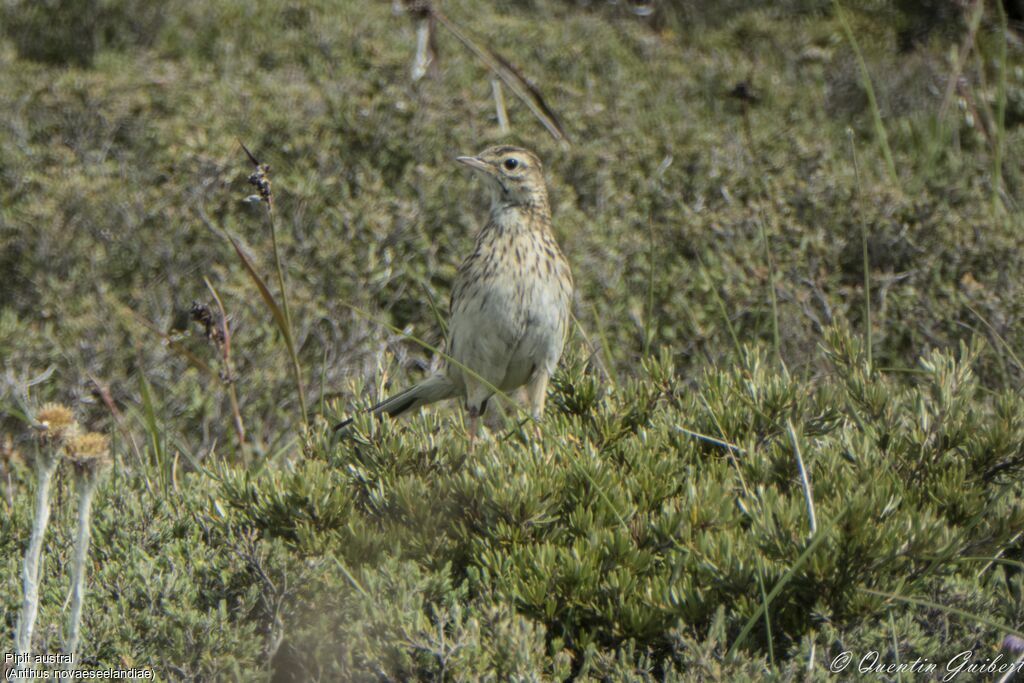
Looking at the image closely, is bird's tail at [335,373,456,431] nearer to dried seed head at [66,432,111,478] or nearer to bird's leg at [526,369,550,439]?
→ bird's leg at [526,369,550,439]

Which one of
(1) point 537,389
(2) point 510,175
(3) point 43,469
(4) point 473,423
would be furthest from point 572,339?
(3) point 43,469

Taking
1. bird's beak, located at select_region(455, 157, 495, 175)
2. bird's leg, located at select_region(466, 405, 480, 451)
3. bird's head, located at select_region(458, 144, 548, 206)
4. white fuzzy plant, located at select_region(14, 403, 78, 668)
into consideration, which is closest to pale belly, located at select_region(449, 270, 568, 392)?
bird's leg, located at select_region(466, 405, 480, 451)

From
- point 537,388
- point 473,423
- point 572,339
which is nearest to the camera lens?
point 473,423

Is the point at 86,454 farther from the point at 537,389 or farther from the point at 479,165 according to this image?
the point at 479,165

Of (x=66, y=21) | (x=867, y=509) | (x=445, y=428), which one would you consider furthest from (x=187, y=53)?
(x=867, y=509)

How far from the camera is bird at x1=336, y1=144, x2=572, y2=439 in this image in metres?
4.87

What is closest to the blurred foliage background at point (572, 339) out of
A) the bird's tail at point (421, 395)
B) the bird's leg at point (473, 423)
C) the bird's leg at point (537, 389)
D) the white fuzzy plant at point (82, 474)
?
the bird's leg at point (473, 423)

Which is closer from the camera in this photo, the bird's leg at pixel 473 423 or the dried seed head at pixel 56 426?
the dried seed head at pixel 56 426

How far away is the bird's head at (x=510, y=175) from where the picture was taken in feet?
17.1

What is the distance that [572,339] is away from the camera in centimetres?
584

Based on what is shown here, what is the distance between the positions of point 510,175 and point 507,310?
2.41 feet

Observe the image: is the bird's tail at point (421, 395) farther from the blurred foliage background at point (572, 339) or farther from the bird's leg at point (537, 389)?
the bird's leg at point (537, 389)

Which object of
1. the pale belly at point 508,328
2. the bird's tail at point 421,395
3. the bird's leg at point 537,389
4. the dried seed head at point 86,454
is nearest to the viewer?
the dried seed head at point 86,454

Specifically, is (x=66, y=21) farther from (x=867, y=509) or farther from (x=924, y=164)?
(x=867, y=509)
